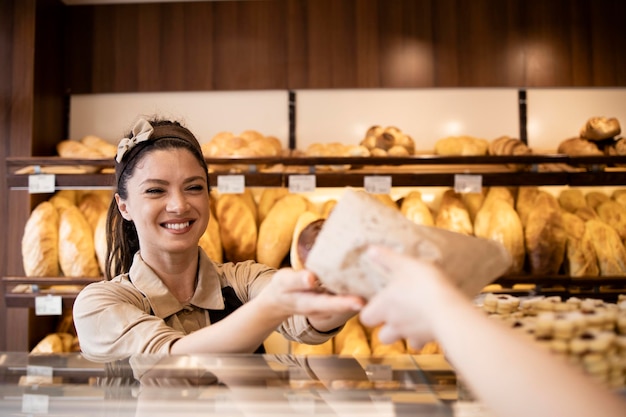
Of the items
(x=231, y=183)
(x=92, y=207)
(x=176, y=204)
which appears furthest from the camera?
(x=92, y=207)

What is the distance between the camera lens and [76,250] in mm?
2615

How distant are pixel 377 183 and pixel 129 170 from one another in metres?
1.34

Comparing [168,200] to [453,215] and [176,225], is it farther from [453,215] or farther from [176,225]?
[453,215]

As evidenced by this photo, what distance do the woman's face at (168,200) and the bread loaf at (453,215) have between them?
1.62 m

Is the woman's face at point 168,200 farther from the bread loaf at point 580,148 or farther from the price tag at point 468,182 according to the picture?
the bread loaf at point 580,148

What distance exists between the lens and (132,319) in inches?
42.8

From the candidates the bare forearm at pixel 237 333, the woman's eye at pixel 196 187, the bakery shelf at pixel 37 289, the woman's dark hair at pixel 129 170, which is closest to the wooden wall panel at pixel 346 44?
Result: the bakery shelf at pixel 37 289

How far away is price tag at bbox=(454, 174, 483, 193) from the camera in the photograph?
246 centimetres

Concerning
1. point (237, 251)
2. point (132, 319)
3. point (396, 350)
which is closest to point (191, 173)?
point (132, 319)

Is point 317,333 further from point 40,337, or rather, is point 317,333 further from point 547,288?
Result: point 40,337

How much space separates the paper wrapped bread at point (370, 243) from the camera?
676mm

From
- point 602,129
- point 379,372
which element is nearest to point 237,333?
point 379,372

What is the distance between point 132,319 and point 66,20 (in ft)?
8.66

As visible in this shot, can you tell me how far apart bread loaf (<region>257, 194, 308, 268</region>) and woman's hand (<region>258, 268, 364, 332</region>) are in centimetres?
175
